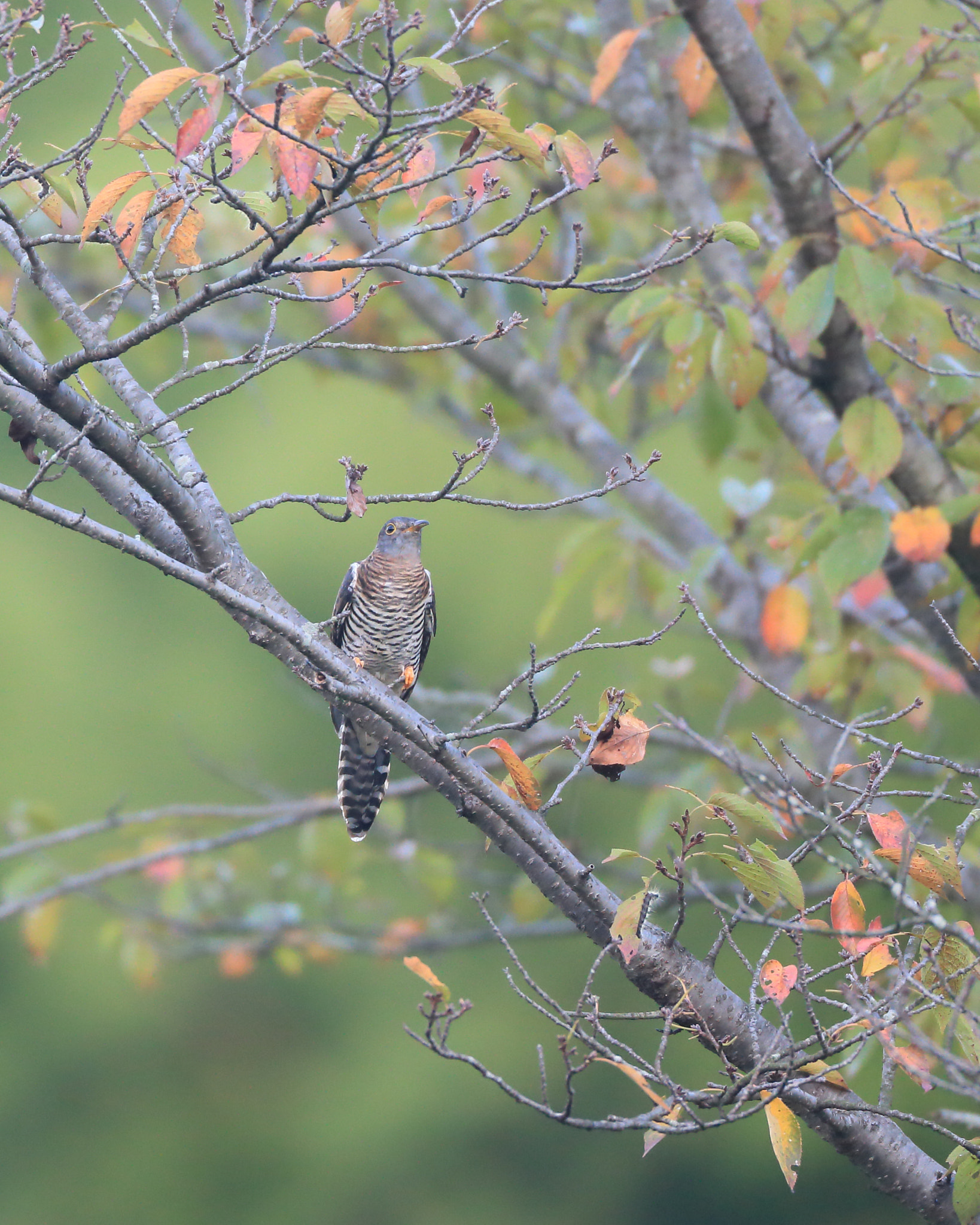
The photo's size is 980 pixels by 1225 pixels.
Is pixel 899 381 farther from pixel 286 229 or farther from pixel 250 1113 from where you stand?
pixel 250 1113

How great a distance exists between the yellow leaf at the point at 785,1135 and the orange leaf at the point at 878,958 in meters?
0.18

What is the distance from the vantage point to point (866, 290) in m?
1.82

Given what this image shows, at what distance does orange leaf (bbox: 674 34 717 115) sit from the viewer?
222cm

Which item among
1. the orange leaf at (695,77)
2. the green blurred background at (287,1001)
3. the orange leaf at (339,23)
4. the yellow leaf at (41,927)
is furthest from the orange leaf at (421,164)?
the green blurred background at (287,1001)

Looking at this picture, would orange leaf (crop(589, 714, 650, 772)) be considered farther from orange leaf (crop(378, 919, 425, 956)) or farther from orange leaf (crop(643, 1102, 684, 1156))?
orange leaf (crop(378, 919, 425, 956))

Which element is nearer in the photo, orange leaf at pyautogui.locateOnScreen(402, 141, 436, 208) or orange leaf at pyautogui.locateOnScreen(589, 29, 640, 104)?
orange leaf at pyautogui.locateOnScreen(402, 141, 436, 208)

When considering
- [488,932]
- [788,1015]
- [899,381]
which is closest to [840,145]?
[899,381]

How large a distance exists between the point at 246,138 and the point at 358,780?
2.10 m

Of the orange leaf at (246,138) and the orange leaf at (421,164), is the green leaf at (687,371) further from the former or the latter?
the orange leaf at (246,138)

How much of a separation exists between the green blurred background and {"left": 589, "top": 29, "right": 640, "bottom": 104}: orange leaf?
264 cm

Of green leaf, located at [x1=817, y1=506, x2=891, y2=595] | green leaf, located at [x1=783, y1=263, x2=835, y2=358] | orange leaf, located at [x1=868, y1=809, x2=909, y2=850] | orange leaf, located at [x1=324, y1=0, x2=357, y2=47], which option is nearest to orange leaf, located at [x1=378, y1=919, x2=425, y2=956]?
green leaf, located at [x1=817, y1=506, x2=891, y2=595]

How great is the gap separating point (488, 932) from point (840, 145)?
2282 mm

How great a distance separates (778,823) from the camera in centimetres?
126

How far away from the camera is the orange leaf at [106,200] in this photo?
1116mm
